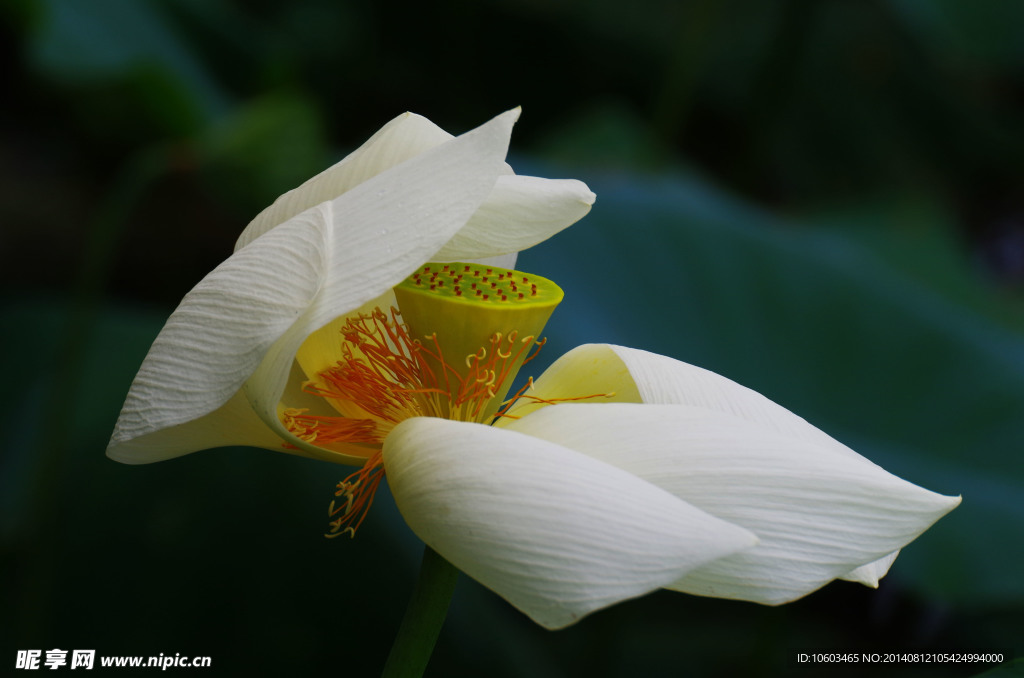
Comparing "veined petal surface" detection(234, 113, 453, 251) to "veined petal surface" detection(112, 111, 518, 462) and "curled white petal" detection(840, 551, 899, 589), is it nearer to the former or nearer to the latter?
"veined petal surface" detection(112, 111, 518, 462)

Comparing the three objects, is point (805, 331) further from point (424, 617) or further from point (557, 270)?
point (424, 617)

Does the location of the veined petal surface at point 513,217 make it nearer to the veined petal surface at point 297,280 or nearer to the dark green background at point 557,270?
the veined petal surface at point 297,280

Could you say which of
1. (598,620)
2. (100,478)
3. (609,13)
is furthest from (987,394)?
(609,13)

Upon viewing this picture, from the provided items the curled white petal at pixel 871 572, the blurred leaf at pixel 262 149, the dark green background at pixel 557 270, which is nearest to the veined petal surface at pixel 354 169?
the curled white petal at pixel 871 572

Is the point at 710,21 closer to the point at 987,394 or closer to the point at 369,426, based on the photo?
the point at 987,394

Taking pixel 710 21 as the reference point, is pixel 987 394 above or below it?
below

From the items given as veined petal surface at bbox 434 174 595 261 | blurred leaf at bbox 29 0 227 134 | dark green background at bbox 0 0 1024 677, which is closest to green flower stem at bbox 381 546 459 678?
veined petal surface at bbox 434 174 595 261
